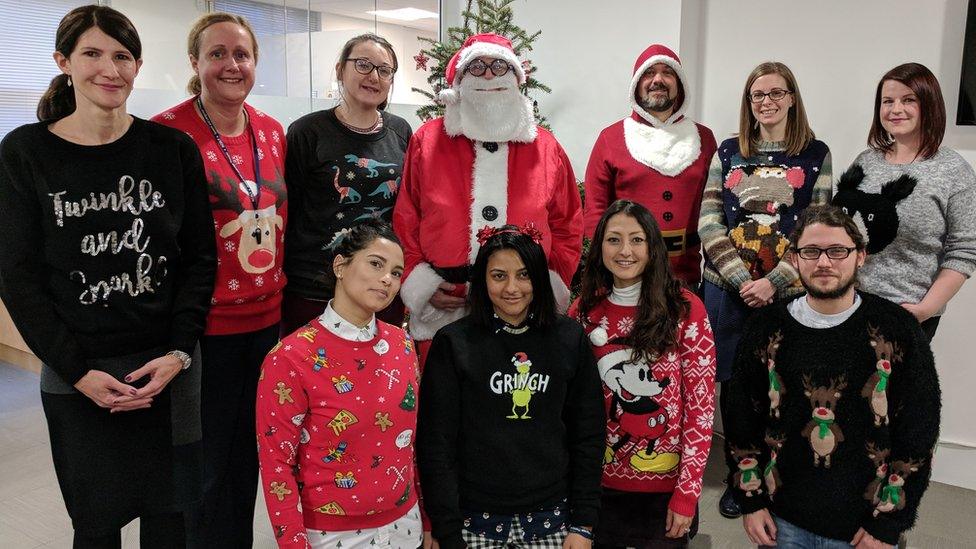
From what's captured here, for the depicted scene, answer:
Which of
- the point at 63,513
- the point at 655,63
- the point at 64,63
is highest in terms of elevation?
the point at 655,63

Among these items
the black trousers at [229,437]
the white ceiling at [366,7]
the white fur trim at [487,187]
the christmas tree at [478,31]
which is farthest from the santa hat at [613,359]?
the white ceiling at [366,7]

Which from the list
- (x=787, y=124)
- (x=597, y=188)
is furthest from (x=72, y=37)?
(x=787, y=124)

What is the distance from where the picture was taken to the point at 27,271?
1.59m

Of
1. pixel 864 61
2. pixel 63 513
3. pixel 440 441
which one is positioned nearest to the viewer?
pixel 440 441

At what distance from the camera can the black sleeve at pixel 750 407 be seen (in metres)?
1.92

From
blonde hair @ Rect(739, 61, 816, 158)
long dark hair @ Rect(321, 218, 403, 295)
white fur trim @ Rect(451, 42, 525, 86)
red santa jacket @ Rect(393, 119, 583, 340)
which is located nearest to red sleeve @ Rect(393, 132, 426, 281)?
red santa jacket @ Rect(393, 119, 583, 340)

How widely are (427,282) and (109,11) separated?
108cm

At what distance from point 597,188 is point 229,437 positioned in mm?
1691

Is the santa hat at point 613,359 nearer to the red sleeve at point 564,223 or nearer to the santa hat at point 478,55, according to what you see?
the red sleeve at point 564,223

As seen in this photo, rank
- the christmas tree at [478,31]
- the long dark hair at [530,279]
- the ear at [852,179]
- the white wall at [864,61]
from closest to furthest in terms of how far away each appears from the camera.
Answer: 1. the long dark hair at [530,279]
2. the ear at [852,179]
3. the white wall at [864,61]
4. the christmas tree at [478,31]

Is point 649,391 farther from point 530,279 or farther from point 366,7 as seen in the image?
point 366,7

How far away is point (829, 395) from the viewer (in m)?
1.82

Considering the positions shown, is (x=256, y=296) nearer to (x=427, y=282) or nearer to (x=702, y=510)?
(x=427, y=282)

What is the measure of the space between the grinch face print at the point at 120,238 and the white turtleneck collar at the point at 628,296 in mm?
1209
